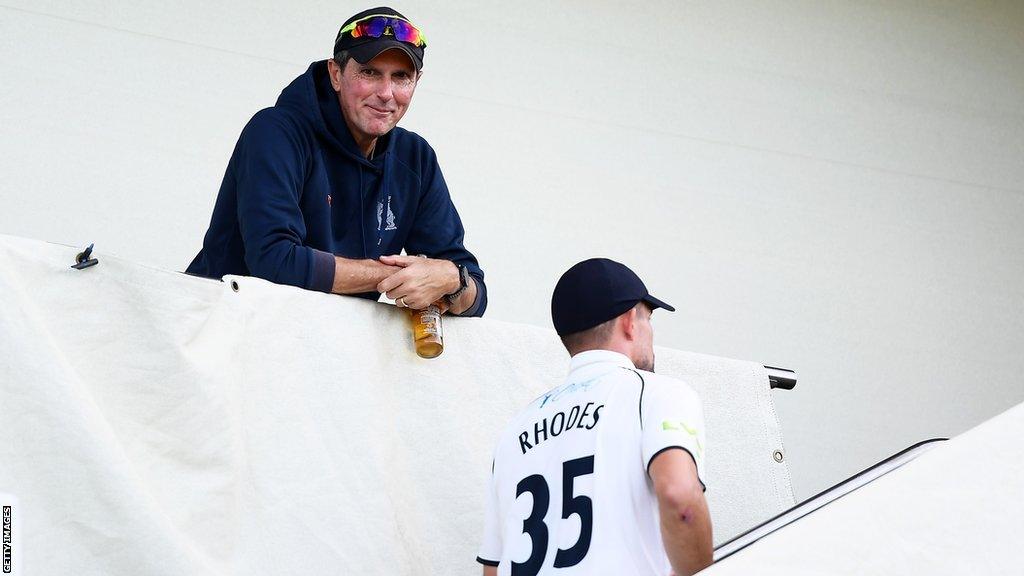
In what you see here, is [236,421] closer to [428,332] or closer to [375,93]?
[428,332]

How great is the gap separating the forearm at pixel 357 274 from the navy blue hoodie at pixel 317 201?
0.04 ft

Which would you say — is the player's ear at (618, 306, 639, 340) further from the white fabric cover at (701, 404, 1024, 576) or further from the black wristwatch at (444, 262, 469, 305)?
the white fabric cover at (701, 404, 1024, 576)

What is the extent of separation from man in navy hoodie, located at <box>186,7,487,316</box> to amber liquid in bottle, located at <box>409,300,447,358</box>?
0.08 feet

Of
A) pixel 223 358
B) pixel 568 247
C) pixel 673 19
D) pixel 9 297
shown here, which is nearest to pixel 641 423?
pixel 223 358

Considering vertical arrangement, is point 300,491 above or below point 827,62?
below

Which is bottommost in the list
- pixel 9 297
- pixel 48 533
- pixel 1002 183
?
pixel 48 533

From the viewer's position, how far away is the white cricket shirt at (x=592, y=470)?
1.14 m

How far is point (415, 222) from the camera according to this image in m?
1.75

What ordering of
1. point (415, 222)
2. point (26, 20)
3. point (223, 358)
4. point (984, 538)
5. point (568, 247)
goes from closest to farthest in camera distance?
point (984, 538), point (223, 358), point (415, 222), point (26, 20), point (568, 247)

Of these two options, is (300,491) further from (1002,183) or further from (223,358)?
(1002,183)

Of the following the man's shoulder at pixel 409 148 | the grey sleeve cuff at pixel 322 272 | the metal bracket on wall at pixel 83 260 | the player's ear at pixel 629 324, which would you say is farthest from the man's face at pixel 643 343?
the metal bracket on wall at pixel 83 260

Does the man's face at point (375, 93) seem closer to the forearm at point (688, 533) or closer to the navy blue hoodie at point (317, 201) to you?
the navy blue hoodie at point (317, 201)

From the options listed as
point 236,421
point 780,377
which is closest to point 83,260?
point 236,421

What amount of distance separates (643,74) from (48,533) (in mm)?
2214
